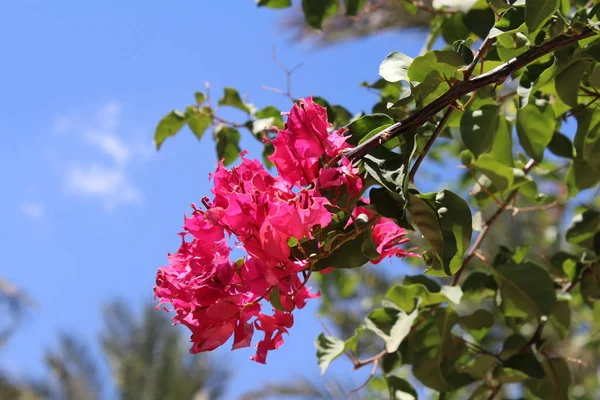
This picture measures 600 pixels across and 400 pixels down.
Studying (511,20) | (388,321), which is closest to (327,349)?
(388,321)

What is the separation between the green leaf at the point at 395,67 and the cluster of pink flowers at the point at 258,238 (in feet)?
0.30

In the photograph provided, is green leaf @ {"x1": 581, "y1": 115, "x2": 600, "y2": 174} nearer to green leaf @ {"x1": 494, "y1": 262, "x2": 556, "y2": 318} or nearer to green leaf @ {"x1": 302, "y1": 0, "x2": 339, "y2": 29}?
green leaf @ {"x1": 494, "y1": 262, "x2": 556, "y2": 318}

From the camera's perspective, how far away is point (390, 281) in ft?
16.1

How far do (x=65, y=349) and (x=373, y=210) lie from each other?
6407 millimetres

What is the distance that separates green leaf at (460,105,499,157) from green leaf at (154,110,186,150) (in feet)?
1.83

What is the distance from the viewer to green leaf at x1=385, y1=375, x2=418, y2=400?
49.2 inches

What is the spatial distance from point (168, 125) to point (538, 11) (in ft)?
2.67

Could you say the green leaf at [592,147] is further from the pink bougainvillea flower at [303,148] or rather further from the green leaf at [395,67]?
the pink bougainvillea flower at [303,148]

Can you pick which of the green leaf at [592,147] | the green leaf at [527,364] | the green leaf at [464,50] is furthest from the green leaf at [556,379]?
the green leaf at [464,50]

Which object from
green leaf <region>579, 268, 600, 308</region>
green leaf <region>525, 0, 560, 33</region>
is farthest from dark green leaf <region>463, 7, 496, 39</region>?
green leaf <region>525, 0, 560, 33</region>

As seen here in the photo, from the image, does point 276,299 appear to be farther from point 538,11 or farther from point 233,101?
point 233,101

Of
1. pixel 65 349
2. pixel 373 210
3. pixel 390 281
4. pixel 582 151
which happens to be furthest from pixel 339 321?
pixel 373 210

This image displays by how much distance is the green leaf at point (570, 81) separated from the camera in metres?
0.95

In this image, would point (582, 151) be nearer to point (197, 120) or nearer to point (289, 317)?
point (289, 317)
